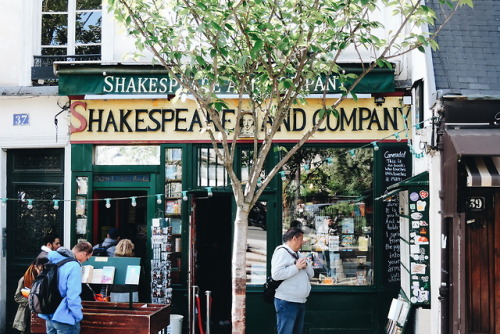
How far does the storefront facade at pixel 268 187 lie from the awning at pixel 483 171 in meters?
2.35

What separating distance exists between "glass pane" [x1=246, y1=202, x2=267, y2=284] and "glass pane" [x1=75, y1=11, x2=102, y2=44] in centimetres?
387

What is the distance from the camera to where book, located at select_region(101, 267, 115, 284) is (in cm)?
943

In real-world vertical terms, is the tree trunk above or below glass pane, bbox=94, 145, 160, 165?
below

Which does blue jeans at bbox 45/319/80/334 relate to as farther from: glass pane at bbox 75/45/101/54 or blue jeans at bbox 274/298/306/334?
glass pane at bbox 75/45/101/54

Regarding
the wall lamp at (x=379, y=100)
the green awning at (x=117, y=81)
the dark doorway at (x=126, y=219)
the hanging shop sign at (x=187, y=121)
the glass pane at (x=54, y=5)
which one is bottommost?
the dark doorway at (x=126, y=219)

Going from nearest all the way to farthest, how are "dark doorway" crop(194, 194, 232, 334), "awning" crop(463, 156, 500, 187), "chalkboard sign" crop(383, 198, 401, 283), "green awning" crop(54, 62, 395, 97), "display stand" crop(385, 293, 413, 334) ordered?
"awning" crop(463, 156, 500, 187)
"display stand" crop(385, 293, 413, 334)
"chalkboard sign" crop(383, 198, 401, 283)
"green awning" crop(54, 62, 395, 97)
"dark doorway" crop(194, 194, 232, 334)

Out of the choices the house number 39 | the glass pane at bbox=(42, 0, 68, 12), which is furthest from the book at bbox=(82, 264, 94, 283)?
the house number 39

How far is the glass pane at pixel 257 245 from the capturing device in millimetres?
10211

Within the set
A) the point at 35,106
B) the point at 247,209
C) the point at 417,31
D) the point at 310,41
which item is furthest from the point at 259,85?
the point at 35,106

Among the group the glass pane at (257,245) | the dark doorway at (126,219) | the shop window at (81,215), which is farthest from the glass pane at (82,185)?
the glass pane at (257,245)

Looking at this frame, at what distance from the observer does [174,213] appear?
1035 centimetres

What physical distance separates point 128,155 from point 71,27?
93.2 inches

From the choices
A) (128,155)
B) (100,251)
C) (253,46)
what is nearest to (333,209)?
(128,155)

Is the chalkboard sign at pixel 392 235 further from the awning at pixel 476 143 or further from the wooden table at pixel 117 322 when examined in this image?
the wooden table at pixel 117 322
